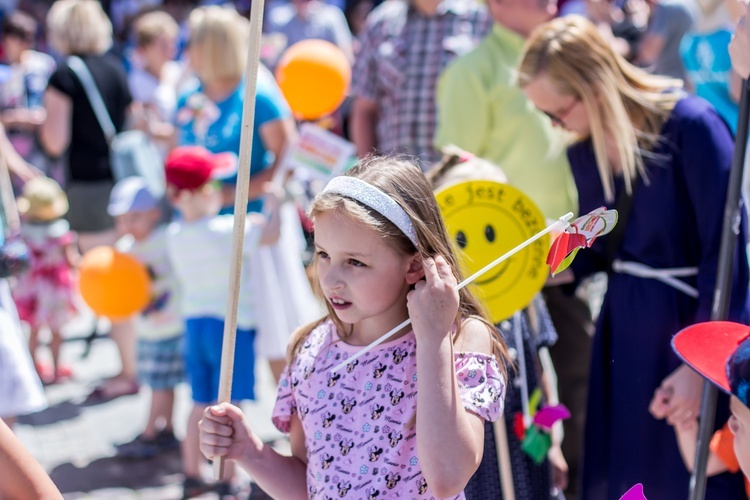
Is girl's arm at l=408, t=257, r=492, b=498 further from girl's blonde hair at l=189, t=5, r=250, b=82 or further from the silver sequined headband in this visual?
girl's blonde hair at l=189, t=5, r=250, b=82

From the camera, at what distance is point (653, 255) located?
2.76 metres

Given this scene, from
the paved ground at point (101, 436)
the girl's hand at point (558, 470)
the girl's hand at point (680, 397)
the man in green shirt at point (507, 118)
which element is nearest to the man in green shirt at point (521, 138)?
the man in green shirt at point (507, 118)

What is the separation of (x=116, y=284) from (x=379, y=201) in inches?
118

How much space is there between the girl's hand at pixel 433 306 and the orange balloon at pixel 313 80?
329 cm

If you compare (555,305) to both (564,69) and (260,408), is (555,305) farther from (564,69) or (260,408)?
(260,408)

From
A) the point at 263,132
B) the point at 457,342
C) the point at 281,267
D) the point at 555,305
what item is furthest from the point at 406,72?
the point at 457,342

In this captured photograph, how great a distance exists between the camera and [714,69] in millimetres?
4895

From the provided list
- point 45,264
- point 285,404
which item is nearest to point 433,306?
point 285,404

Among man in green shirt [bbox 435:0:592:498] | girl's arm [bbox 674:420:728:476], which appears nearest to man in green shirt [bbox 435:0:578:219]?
man in green shirt [bbox 435:0:592:498]

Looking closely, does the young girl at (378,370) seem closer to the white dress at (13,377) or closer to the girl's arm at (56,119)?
the white dress at (13,377)

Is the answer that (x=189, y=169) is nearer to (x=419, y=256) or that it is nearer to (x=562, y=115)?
(x=562, y=115)

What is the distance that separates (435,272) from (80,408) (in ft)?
13.3

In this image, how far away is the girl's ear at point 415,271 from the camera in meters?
1.92

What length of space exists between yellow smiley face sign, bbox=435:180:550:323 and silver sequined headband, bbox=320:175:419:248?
697 mm
